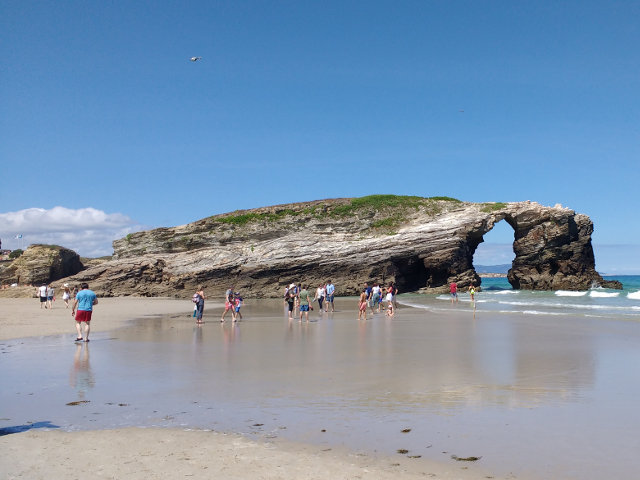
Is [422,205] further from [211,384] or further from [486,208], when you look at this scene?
[211,384]

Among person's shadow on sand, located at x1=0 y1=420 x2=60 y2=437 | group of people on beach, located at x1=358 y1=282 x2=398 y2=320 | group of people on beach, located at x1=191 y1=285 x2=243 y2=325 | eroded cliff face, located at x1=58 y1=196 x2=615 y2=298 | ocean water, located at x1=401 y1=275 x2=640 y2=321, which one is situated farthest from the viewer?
eroded cliff face, located at x1=58 y1=196 x2=615 y2=298

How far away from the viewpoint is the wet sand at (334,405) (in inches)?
197

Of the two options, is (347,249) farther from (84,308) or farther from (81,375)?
(81,375)

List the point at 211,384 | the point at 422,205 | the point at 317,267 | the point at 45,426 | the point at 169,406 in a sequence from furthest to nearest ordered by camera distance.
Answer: the point at 422,205 → the point at 317,267 → the point at 211,384 → the point at 169,406 → the point at 45,426

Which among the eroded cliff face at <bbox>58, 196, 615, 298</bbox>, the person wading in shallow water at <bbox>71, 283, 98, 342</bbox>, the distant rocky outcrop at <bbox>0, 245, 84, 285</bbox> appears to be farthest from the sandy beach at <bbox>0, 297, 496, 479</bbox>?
the distant rocky outcrop at <bbox>0, 245, 84, 285</bbox>

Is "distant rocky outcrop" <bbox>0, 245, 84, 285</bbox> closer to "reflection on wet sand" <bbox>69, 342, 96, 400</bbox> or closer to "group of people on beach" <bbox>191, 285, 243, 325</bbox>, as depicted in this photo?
"group of people on beach" <bbox>191, 285, 243, 325</bbox>

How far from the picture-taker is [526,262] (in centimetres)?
4934

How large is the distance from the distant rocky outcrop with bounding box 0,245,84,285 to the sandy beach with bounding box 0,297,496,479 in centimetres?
4539

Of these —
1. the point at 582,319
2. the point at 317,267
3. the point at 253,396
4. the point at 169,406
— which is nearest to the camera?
the point at 169,406

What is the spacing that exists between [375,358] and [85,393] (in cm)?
561

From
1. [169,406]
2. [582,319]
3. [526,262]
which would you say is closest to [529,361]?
[169,406]

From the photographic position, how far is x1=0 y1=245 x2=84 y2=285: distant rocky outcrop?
154ft

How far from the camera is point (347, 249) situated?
143 ft

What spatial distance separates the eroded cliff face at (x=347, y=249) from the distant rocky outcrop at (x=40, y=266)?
4956 mm
